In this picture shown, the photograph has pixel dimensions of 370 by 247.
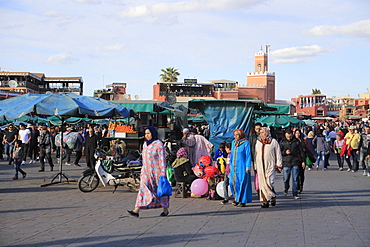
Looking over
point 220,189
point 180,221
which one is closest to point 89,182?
point 220,189

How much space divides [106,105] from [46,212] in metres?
5.07

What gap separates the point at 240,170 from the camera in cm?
944

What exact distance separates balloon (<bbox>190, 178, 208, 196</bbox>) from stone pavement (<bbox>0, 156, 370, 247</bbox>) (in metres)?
0.20

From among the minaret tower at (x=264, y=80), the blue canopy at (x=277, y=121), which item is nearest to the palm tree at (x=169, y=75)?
the minaret tower at (x=264, y=80)

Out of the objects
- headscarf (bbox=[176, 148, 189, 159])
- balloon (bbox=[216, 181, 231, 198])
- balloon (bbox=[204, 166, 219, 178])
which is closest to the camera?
balloon (bbox=[216, 181, 231, 198])

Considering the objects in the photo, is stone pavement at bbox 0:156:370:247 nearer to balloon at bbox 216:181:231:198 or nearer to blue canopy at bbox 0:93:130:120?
balloon at bbox 216:181:231:198

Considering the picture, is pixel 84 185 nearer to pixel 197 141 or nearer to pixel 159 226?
pixel 197 141

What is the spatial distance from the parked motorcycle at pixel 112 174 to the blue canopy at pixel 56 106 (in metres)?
1.26

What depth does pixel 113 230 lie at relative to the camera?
7.02m

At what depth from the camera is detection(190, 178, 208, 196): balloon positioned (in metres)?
10.5

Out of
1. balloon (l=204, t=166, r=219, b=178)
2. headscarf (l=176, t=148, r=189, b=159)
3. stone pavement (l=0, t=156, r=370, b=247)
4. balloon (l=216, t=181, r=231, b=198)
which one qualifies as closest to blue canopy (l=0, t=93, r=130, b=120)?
stone pavement (l=0, t=156, r=370, b=247)

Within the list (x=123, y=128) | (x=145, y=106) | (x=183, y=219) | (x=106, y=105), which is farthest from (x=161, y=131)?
(x=183, y=219)

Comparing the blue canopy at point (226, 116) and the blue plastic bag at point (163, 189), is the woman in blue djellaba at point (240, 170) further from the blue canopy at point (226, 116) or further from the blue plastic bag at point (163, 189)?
the blue canopy at point (226, 116)

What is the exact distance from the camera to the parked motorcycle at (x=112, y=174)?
1148 cm
